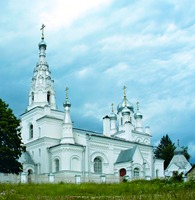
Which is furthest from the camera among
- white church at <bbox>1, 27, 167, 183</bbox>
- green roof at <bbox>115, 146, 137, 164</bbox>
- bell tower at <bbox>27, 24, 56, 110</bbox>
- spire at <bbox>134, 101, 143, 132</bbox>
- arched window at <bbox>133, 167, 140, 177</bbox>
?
spire at <bbox>134, 101, 143, 132</bbox>

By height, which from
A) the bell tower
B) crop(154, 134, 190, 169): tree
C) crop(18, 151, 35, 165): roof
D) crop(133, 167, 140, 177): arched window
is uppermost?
the bell tower

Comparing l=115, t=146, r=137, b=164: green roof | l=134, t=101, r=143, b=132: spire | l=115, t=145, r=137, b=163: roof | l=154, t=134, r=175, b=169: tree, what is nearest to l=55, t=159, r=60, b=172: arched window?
l=115, t=146, r=137, b=164: green roof

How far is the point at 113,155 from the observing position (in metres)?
41.8

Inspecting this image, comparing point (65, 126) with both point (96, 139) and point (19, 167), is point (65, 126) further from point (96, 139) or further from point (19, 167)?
point (19, 167)

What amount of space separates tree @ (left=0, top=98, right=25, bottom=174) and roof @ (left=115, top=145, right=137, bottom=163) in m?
15.0

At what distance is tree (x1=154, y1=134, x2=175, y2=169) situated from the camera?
61188 millimetres

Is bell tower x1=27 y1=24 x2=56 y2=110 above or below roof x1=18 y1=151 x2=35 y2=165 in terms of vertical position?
above

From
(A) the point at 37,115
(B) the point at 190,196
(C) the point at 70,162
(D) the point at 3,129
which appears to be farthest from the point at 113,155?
(B) the point at 190,196

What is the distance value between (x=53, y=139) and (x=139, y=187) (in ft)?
81.3

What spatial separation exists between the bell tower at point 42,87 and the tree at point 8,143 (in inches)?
479

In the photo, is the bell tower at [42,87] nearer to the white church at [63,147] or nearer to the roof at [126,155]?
the white church at [63,147]

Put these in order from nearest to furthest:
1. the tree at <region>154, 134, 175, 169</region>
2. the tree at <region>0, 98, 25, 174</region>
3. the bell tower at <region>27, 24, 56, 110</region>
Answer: the tree at <region>0, 98, 25, 174</region> < the bell tower at <region>27, 24, 56, 110</region> < the tree at <region>154, 134, 175, 169</region>

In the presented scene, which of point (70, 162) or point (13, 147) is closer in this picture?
point (13, 147)

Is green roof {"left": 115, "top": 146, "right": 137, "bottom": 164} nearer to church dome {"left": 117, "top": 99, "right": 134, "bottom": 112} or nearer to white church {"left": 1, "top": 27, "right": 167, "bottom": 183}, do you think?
white church {"left": 1, "top": 27, "right": 167, "bottom": 183}
